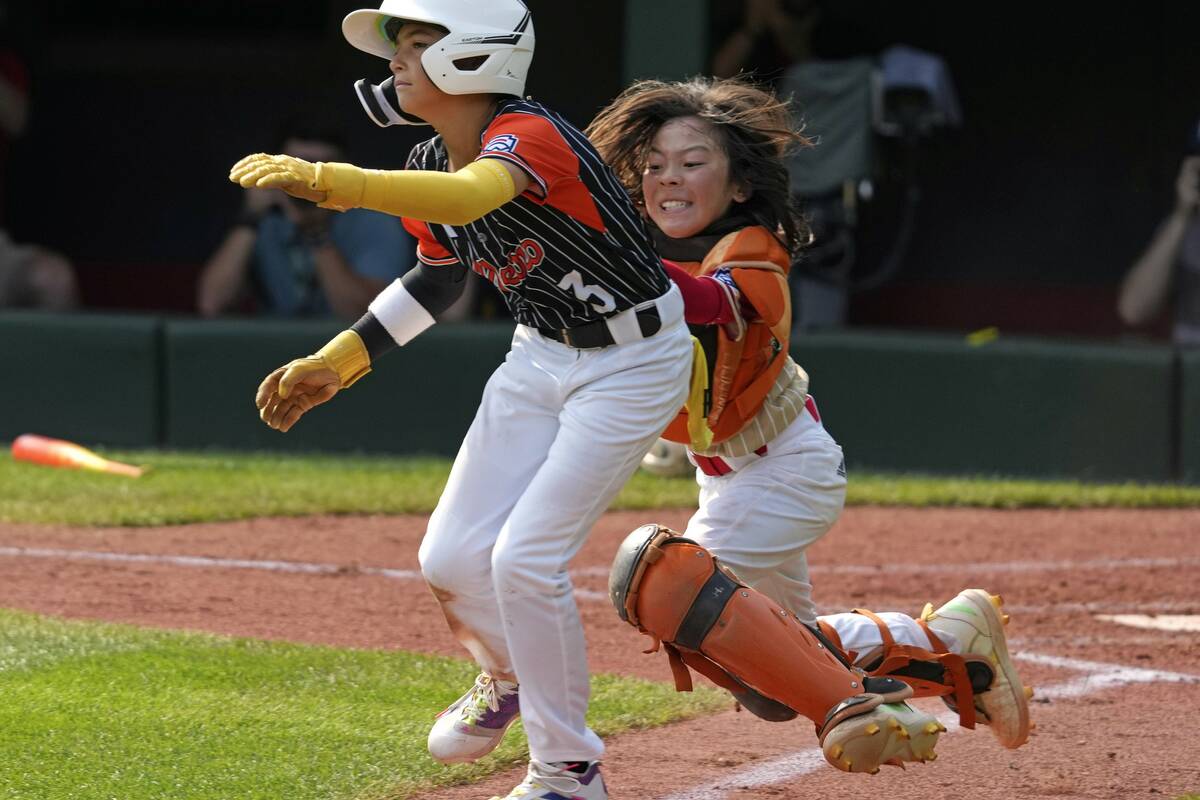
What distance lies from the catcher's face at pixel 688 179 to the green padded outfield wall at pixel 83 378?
5.58 meters

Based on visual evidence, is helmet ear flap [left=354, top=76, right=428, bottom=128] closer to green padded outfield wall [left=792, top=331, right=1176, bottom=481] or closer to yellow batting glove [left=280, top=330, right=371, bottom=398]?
yellow batting glove [left=280, top=330, right=371, bottom=398]

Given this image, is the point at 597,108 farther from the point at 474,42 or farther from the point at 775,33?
the point at 474,42

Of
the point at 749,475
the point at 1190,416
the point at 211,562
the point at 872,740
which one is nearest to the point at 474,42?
the point at 749,475

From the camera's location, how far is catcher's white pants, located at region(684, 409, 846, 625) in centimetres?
379

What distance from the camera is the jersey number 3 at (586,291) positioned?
11.2ft

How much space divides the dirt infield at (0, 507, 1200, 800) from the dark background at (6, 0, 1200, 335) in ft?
12.4

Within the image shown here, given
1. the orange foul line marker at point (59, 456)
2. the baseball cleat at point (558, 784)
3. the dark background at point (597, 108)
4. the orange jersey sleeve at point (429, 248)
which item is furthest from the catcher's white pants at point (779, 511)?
the dark background at point (597, 108)

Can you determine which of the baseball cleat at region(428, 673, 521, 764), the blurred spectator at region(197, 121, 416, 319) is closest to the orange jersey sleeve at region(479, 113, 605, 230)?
the baseball cleat at region(428, 673, 521, 764)

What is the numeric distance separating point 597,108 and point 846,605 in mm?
6421

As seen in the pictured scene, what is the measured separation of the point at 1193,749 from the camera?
13.4 feet

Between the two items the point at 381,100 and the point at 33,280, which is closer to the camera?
the point at 381,100

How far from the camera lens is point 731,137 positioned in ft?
Result: 13.1

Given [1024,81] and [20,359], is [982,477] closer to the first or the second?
[1024,81]

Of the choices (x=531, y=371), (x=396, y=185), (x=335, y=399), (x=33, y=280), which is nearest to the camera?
(x=396, y=185)
